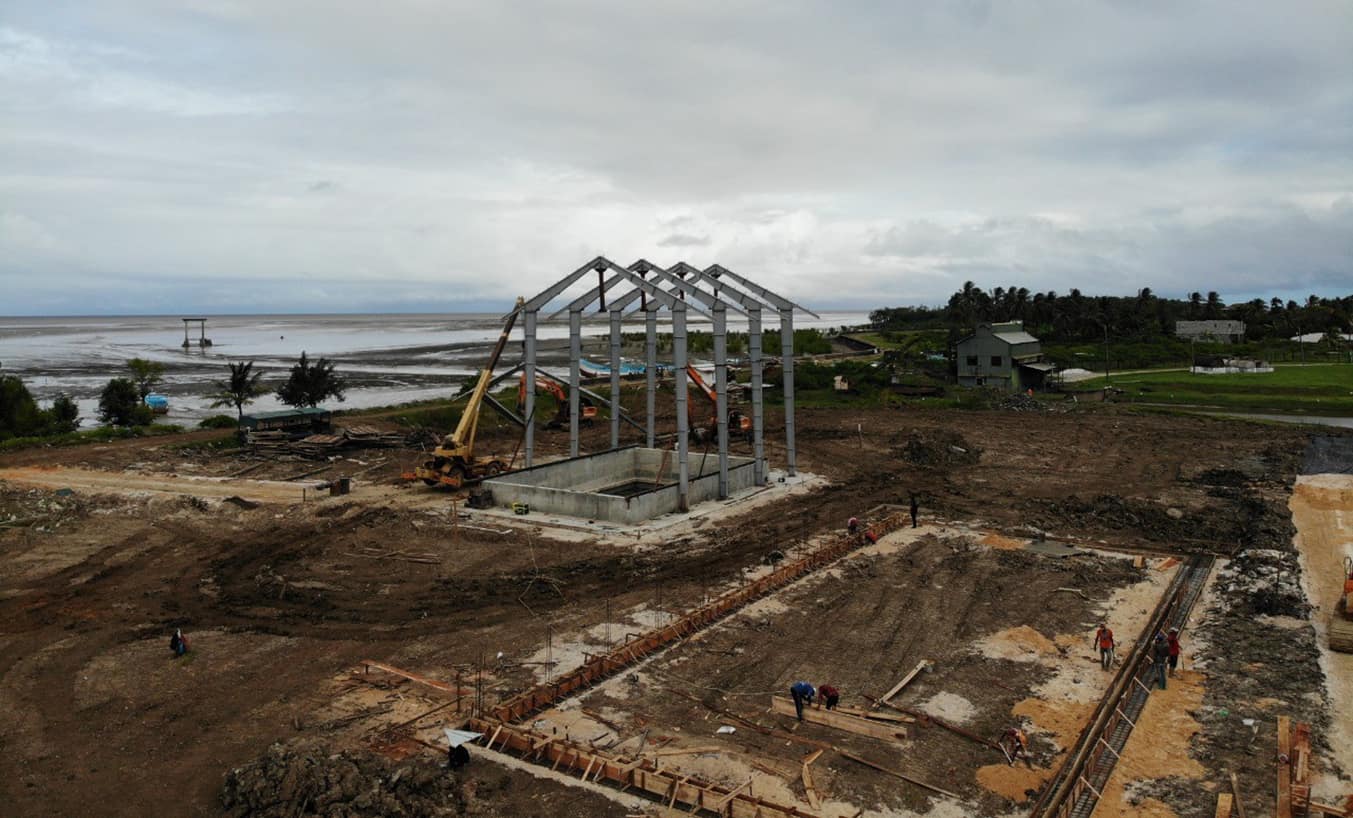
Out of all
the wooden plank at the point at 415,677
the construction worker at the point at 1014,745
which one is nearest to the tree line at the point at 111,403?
the wooden plank at the point at 415,677

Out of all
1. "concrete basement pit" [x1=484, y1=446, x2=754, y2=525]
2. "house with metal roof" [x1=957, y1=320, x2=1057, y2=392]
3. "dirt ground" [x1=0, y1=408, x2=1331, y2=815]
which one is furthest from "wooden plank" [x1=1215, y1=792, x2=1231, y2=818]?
"house with metal roof" [x1=957, y1=320, x2=1057, y2=392]

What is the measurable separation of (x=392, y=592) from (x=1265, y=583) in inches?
914

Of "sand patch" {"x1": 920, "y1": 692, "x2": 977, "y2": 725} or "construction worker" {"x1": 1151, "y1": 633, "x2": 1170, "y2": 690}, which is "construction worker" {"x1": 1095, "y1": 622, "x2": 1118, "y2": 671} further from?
"sand patch" {"x1": 920, "y1": 692, "x2": 977, "y2": 725}

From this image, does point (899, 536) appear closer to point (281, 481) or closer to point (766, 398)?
point (281, 481)

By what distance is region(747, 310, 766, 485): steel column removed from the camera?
35225 millimetres

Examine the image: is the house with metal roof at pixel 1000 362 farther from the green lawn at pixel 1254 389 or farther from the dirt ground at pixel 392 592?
the dirt ground at pixel 392 592

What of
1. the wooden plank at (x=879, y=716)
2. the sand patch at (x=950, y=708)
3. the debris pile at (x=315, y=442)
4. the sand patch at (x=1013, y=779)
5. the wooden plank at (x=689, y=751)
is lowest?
the sand patch at (x=1013, y=779)

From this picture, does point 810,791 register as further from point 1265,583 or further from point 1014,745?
point 1265,583

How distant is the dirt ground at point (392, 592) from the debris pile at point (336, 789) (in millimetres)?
548

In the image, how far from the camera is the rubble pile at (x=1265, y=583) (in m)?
21.8

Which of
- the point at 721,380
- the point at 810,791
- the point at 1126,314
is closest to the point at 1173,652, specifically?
the point at 810,791

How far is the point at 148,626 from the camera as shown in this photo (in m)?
20.9

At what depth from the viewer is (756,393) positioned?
36188 millimetres

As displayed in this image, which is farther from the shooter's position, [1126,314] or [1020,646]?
[1126,314]
